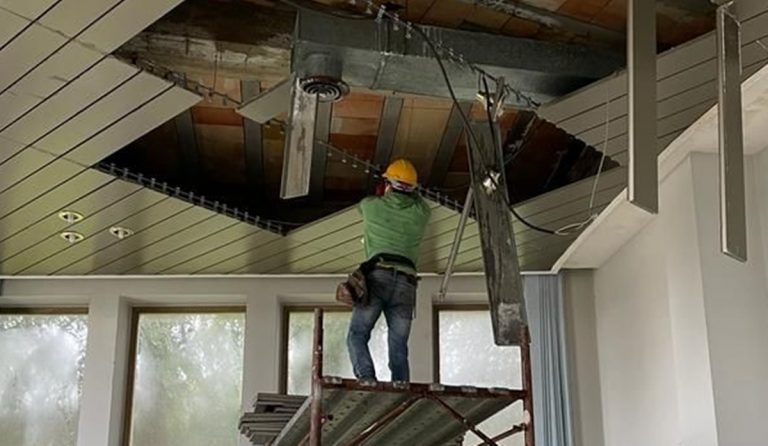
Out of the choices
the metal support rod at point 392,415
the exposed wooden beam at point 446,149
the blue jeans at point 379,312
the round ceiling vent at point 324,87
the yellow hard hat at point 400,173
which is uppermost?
the exposed wooden beam at point 446,149

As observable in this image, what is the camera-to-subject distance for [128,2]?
330cm

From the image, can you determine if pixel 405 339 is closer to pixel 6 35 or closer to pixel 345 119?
pixel 345 119

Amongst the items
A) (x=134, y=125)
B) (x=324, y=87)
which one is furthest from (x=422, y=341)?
(x=324, y=87)

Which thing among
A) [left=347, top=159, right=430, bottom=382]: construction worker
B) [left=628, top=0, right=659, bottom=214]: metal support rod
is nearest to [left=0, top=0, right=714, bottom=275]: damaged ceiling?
[left=347, top=159, right=430, bottom=382]: construction worker

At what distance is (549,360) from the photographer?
20.0ft

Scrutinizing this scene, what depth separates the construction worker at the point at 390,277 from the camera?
13.5ft

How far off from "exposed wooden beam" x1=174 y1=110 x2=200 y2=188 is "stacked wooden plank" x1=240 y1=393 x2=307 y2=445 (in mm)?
1567

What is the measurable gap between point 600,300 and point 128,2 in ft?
13.2

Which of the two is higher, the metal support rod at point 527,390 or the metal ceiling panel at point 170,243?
the metal ceiling panel at point 170,243

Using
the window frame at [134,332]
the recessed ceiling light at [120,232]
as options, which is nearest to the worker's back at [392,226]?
the recessed ceiling light at [120,232]

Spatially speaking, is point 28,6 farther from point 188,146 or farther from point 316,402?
point 188,146

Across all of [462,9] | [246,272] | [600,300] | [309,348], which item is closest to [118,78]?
[462,9]

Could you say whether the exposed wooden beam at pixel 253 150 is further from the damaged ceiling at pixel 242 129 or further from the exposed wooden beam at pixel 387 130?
the exposed wooden beam at pixel 387 130

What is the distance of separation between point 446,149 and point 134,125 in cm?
200
